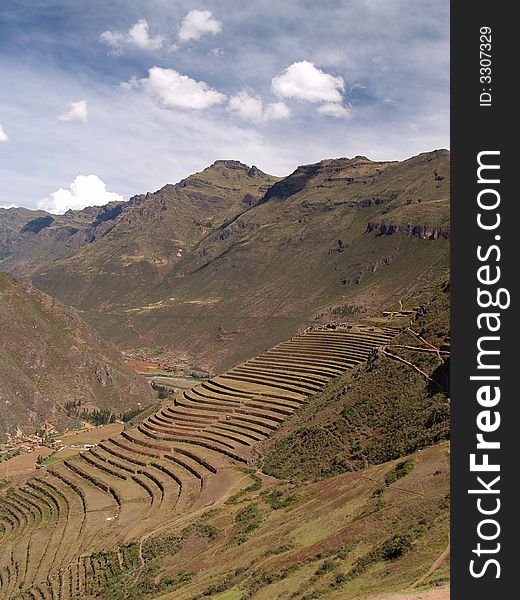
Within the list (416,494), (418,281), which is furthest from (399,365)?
(418,281)

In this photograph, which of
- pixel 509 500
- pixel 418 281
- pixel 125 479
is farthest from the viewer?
pixel 418 281

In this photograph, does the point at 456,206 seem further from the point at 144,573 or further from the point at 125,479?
the point at 125,479

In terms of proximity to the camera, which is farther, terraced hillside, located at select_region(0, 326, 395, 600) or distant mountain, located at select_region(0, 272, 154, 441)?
distant mountain, located at select_region(0, 272, 154, 441)

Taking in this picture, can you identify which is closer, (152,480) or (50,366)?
(152,480)

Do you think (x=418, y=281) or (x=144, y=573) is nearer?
(x=144, y=573)

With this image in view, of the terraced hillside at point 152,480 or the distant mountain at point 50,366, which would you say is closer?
the terraced hillside at point 152,480
